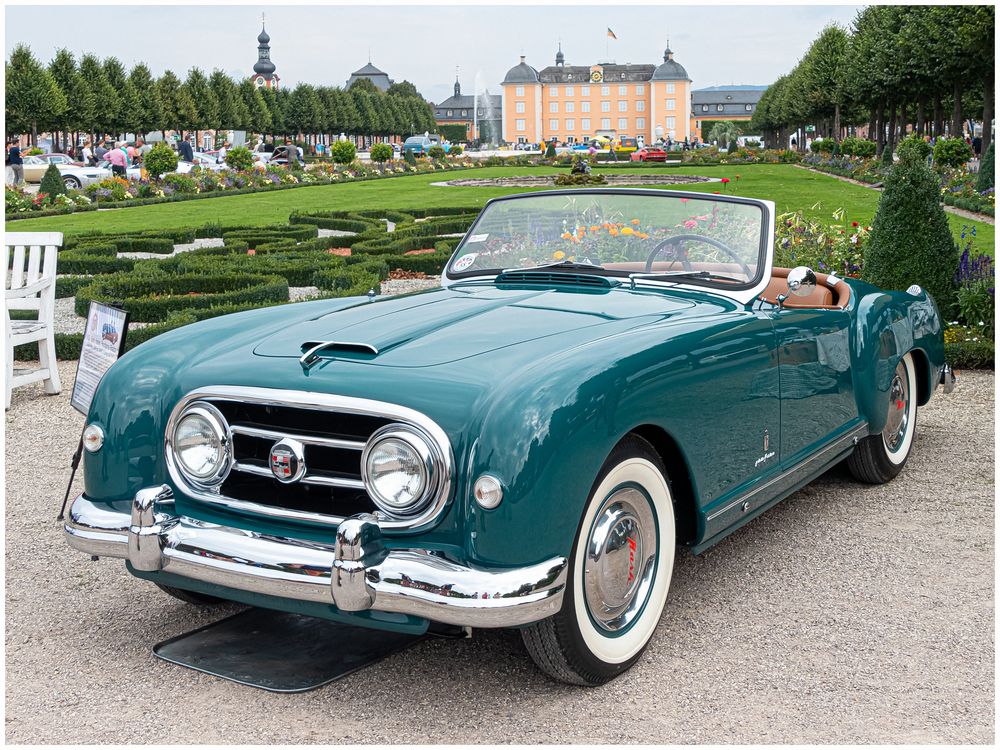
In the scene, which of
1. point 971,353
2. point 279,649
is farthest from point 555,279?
point 971,353

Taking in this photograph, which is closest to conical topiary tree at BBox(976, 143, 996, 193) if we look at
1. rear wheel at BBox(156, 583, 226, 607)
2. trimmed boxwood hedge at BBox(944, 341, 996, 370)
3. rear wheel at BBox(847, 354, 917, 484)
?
trimmed boxwood hedge at BBox(944, 341, 996, 370)

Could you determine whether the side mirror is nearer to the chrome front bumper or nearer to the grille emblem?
the chrome front bumper

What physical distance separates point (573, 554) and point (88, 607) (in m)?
2.12

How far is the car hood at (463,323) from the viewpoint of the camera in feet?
11.8

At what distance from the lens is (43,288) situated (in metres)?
7.82

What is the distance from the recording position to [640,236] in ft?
15.9

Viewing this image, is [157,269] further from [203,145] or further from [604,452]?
[203,145]

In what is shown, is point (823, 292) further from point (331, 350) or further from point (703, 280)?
point (331, 350)

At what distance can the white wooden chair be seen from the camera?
25.1 feet

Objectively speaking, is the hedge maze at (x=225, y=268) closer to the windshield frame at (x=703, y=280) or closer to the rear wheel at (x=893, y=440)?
the windshield frame at (x=703, y=280)

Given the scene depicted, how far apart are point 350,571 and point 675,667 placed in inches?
49.4

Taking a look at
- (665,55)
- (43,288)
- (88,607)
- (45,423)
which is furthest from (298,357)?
(665,55)

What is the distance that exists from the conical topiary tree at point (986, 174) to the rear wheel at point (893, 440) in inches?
834

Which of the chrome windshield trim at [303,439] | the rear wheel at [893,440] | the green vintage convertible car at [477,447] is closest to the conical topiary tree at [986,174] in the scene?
the rear wheel at [893,440]
